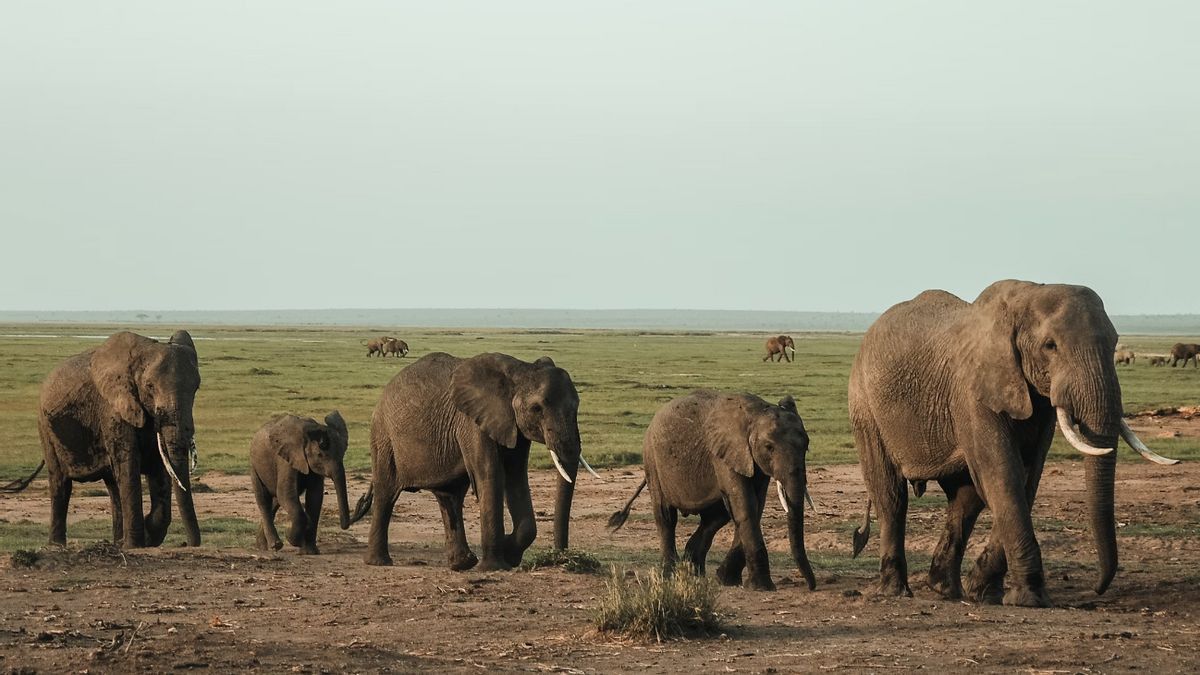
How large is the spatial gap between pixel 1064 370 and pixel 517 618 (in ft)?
13.6

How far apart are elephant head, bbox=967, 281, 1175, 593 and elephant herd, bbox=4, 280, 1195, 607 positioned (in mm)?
15

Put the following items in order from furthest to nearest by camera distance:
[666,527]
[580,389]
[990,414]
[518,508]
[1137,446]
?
[580,389]
[666,527]
[518,508]
[990,414]
[1137,446]

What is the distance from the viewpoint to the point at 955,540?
41.6 feet

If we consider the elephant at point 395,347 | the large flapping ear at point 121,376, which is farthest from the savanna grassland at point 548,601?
the elephant at point 395,347

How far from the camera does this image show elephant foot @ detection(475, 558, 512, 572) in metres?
13.9

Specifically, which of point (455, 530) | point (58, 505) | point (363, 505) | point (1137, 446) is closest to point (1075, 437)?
point (1137, 446)

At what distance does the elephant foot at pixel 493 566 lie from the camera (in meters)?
13.9

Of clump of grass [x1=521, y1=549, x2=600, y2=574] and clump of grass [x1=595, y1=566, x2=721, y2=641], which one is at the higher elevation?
clump of grass [x1=595, y1=566, x2=721, y2=641]

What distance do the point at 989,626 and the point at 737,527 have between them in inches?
112

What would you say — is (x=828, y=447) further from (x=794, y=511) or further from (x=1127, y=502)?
(x=794, y=511)

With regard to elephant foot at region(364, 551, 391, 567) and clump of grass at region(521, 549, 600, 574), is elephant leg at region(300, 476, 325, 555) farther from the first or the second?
clump of grass at region(521, 549, 600, 574)

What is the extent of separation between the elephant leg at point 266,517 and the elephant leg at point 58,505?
1925 millimetres

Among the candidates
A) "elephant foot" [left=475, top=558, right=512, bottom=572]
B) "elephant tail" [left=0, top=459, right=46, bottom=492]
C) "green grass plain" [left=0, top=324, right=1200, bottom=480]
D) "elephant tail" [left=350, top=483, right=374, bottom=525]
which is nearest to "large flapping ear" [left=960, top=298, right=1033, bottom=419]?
"elephant foot" [left=475, top=558, right=512, bottom=572]

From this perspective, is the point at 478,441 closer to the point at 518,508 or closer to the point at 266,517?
the point at 518,508
